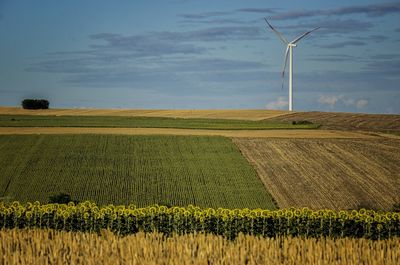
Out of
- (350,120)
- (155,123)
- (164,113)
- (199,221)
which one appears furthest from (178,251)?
(164,113)

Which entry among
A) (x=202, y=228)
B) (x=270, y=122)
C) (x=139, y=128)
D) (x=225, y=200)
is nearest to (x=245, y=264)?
(x=202, y=228)

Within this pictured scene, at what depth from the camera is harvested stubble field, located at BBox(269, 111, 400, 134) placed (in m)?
97.3

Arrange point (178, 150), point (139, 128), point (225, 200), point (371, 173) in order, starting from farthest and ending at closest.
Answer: point (139, 128)
point (178, 150)
point (371, 173)
point (225, 200)

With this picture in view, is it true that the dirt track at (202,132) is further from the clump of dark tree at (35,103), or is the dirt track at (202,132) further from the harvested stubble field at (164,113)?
the clump of dark tree at (35,103)

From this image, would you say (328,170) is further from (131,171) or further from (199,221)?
(199,221)

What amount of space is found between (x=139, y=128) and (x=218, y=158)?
23814mm

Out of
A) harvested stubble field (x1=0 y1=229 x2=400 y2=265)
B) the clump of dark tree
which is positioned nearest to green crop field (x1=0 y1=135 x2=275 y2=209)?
harvested stubble field (x1=0 y1=229 x2=400 y2=265)

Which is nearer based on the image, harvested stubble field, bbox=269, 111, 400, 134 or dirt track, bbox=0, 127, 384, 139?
dirt track, bbox=0, 127, 384, 139

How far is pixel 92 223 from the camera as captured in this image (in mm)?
38688

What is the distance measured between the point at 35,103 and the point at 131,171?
7191 centimetres

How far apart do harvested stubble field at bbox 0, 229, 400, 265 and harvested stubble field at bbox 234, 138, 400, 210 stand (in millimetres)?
24609

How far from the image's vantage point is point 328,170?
67125mm

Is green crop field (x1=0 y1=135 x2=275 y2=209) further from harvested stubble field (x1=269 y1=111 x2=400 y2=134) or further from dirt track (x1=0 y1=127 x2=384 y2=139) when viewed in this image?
harvested stubble field (x1=269 y1=111 x2=400 y2=134)

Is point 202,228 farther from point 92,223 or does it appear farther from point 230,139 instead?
point 230,139
